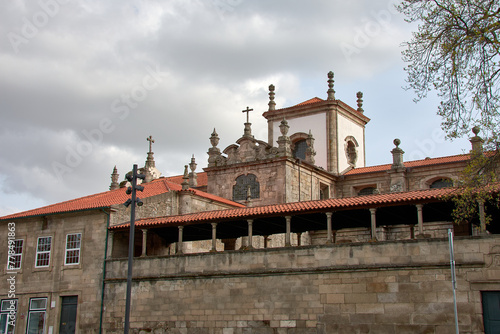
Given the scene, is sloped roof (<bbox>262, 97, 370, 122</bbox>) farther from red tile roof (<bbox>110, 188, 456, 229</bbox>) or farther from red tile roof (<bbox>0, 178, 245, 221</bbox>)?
red tile roof (<bbox>110, 188, 456, 229</bbox>)

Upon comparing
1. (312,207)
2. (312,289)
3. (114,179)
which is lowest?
(312,289)

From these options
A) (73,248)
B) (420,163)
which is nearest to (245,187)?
(420,163)

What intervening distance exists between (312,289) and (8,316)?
45.8 ft

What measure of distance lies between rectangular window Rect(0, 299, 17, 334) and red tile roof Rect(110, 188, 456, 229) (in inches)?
238

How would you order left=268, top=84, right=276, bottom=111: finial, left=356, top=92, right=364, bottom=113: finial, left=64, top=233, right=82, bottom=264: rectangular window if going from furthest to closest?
left=356, top=92, right=364, bottom=113: finial → left=268, top=84, right=276, bottom=111: finial → left=64, top=233, right=82, bottom=264: rectangular window

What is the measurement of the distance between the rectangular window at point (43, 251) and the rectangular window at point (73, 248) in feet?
3.56

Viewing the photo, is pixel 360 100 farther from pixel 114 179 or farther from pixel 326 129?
pixel 114 179

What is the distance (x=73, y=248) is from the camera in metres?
25.7

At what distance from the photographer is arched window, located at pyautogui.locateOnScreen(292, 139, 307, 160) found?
3659 centimetres

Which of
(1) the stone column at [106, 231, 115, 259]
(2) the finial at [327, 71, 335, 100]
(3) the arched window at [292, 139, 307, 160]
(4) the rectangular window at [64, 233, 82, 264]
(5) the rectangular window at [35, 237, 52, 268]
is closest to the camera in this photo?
(1) the stone column at [106, 231, 115, 259]

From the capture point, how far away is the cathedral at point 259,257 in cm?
1861

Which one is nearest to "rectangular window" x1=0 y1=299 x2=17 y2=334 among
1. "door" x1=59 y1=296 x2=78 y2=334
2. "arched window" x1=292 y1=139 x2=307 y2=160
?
"door" x1=59 y1=296 x2=78 y2=334

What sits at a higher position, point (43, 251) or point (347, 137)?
point (347, 137)

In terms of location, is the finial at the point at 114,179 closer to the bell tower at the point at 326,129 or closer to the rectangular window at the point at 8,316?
the bell tower at the point at 326,129
